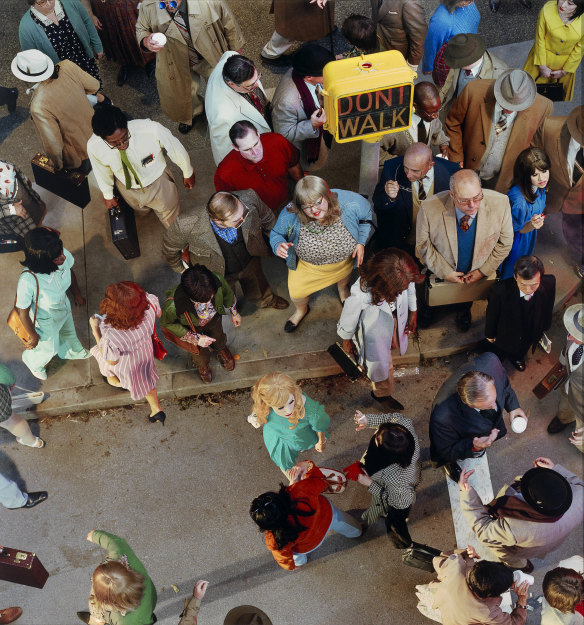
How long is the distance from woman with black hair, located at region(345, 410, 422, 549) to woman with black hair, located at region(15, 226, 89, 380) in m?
2.70

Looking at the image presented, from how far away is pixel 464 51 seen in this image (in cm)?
607

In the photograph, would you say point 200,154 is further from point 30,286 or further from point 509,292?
point 509,292

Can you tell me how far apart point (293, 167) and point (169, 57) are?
205 cm

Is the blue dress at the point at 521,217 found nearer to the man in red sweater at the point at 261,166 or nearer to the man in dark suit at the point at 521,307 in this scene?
the man in dark suit at the point at 521,307

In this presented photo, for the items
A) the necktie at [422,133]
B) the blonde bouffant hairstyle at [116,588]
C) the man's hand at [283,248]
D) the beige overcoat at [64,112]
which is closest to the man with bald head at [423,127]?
the necktie at [422,133]

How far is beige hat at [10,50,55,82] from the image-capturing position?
6.23 metres

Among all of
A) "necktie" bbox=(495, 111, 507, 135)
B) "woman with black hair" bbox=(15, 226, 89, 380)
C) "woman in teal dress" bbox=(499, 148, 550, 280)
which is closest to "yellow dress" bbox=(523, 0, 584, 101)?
"necktie" bbox=(495, 111, 507, 135)

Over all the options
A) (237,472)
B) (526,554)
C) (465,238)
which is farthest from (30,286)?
(526,554)

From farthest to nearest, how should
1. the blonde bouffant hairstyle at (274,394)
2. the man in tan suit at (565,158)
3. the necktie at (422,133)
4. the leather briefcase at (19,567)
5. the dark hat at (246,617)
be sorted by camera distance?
the necktie at (422,133)
the man in tan suit at (565,158)
the leather briefcase at (19,567)
the blonde bouffant hairstyle at (274,394)
the dark hat at (246,617)

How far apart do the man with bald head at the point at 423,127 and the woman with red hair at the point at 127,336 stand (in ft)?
8.02

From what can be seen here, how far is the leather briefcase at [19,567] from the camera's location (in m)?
5.32

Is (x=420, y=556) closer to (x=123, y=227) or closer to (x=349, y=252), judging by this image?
(x=349, y=252)

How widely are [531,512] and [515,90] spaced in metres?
3.27

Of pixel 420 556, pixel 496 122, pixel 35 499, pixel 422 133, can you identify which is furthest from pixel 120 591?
pixel 496 122
